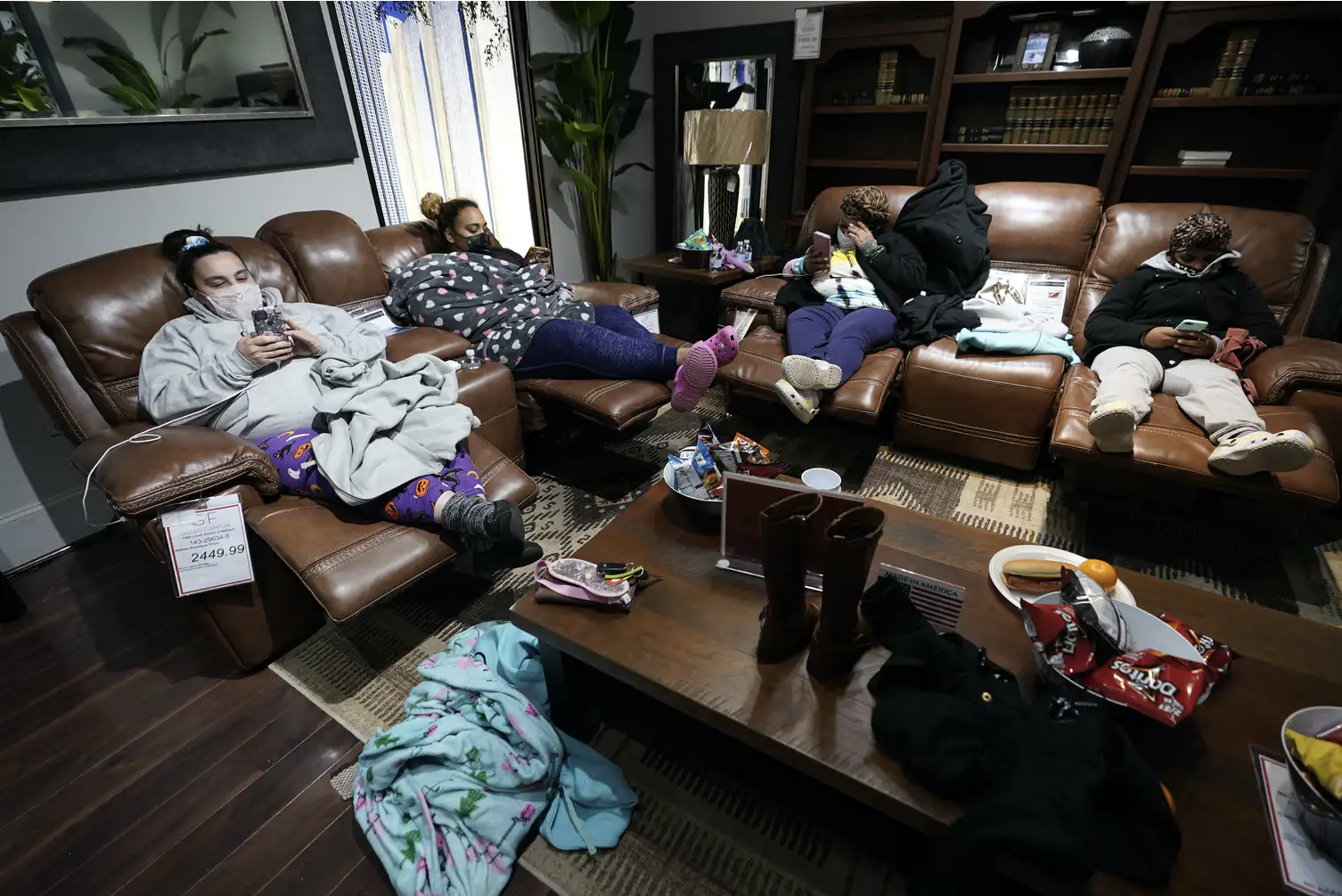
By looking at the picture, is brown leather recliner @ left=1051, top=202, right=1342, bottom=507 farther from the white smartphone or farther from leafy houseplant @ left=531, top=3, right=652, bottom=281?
leafy houseplant @ left=531, top=3, right=652, bottom=281

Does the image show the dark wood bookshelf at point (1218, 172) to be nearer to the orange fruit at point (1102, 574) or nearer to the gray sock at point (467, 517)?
the orange fruit at point (1102, 574)

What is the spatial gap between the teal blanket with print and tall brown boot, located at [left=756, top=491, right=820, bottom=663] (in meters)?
0.49

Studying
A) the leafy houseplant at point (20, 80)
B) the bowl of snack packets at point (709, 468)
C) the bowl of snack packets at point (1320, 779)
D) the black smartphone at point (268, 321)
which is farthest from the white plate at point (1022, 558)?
the leafy houseplant at point (20, 80)

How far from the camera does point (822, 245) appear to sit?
250 centimetres

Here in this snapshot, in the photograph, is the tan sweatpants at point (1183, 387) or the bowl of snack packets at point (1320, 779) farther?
the tan sweatpants at point (1183, 387)

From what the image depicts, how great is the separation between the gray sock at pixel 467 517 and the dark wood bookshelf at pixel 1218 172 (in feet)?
10.5

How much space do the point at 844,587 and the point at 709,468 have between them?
579 millimetres

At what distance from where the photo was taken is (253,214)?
2221 millimetres

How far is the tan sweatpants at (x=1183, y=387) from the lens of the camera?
68.6 inches

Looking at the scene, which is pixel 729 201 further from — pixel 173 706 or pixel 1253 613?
pixel 173 706

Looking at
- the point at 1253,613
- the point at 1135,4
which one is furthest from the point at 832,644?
the point at 1135,4

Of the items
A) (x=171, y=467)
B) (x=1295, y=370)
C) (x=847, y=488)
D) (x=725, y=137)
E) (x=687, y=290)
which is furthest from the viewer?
(x=687, y=290)

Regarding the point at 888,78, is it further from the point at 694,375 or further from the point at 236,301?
the point at 236,301

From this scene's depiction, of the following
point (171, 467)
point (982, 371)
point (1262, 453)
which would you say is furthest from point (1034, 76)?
point (171, 467)
